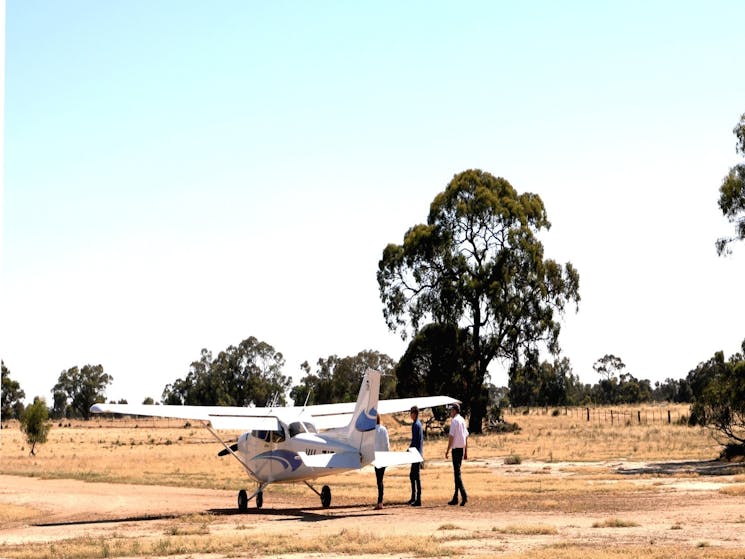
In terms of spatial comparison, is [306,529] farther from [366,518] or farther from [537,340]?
[537,340]

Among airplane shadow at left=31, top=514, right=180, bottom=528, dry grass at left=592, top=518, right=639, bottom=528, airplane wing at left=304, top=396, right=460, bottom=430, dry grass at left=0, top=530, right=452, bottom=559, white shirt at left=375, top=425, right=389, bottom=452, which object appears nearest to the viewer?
dry grass at left=0, top=530, right=452, bottom=559

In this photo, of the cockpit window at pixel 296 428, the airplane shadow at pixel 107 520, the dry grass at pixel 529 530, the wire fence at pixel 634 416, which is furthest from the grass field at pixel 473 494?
the wire fence at pixel 634 416

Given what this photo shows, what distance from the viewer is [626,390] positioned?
15388 centimetres

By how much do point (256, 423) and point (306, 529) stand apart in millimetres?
5569

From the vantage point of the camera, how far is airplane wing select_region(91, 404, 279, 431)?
22891 millimetres

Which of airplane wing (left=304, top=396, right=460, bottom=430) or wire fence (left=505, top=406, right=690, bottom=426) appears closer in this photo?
airplane wing (left=304, top=396, right=460, bottom=430)

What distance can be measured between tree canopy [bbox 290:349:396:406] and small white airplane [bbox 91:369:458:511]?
73.6 meters

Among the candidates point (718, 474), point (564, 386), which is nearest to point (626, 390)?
point (564, 386)

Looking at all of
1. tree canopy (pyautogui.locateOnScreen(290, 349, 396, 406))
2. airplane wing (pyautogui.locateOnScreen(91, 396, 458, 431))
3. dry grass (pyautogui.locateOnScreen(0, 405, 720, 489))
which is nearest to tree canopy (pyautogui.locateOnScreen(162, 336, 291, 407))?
tree canopy (pyautogui.locateOnScreen(290, 349, 396, 406))

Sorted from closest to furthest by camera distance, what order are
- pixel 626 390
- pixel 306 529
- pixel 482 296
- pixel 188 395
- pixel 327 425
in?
1. pixel 306 529
2. pixel 327 425
3. pixel 482 296
4. pixel 188 395
5. pixel 626 390

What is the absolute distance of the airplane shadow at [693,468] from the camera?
30.2 m

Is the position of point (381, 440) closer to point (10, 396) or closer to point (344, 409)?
point (344, 409)

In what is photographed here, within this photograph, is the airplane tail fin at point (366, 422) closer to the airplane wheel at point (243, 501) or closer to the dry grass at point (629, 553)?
the airplane wheel at point (243, 501)

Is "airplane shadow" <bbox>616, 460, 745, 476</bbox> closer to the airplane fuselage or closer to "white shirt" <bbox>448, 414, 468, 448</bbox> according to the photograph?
"white shirt" <bbox>448, 414, 468, 448</bbox>
